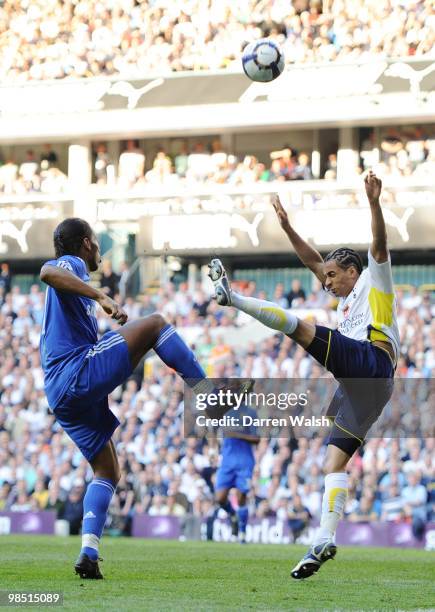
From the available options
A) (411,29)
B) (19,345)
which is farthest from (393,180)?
(19,345)

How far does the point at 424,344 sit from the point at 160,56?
9699mm

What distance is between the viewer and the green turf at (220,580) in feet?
21.5

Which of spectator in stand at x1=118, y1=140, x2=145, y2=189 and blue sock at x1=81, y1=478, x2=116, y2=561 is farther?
spectator in stand at x1=118, y1=140, x2=145, y2=189

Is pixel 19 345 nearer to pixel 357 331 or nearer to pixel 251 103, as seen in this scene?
pixel 251 103

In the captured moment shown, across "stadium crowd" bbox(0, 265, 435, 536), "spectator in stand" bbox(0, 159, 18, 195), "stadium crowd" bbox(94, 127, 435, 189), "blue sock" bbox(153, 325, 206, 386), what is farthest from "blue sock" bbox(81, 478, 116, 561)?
"spectator in stand" bbox(0, 159, 18, 195)

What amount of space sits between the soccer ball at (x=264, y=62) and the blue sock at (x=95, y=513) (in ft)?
22.5

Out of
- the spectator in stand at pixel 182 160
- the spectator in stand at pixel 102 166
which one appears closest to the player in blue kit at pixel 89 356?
the spectator in stand at pixel 182 160

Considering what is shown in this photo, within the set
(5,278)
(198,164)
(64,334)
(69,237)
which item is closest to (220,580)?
(64,334)

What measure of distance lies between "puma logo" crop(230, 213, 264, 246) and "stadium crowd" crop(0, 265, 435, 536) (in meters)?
1.07

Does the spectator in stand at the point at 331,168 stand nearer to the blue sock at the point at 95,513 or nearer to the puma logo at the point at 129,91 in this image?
the puma logo at the point at 129,91

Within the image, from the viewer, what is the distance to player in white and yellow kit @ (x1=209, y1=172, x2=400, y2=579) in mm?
7539

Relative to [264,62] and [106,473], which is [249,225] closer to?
[264,62]

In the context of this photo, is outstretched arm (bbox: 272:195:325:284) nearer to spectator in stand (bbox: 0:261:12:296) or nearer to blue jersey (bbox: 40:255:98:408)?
blue jersey (bbox: 40:255:98:408)

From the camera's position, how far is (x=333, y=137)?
25328 mm
